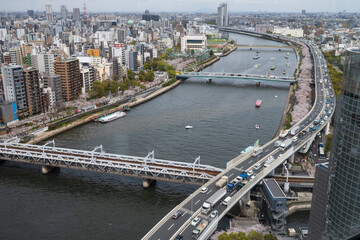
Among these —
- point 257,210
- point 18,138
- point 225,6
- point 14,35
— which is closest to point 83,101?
point 18,138

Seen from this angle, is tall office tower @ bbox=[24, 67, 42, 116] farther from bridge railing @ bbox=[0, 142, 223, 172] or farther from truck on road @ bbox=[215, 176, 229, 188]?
truck on road @ bbox=[215, 176, 229, 188]

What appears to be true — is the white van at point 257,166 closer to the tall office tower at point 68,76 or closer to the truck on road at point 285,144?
the truck on road at point 285,144

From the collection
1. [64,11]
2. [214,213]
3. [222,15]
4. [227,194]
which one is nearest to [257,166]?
[227,194]

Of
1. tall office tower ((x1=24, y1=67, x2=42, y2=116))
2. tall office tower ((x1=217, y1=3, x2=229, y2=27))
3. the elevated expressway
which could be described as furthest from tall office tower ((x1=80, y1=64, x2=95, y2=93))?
tall office tower ((x1=217, y1=3, x2=229, y2=27))

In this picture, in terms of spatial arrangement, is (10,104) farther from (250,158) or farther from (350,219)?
(350,219)

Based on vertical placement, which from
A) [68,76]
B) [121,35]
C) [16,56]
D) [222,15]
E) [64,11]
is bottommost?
[68,76]

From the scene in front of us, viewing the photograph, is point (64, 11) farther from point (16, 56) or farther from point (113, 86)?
point (113, 86)

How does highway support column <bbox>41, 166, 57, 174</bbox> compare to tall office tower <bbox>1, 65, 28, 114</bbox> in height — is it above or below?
below
